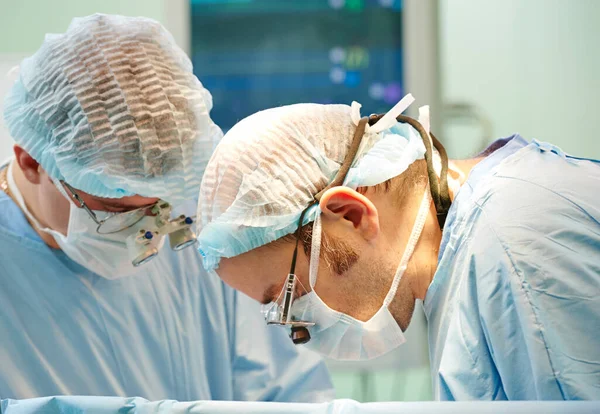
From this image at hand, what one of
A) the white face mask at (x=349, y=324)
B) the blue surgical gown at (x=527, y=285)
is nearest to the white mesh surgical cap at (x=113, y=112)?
the white face mask at (x=349, y=324)

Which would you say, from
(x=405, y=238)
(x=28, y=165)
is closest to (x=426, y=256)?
(x=405, y=238)

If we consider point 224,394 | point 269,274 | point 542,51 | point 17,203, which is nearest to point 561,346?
point 269,274

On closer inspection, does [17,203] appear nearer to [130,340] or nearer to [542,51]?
[130,340]

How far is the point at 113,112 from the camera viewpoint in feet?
4.71

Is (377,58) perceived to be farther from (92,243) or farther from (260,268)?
(260,268)

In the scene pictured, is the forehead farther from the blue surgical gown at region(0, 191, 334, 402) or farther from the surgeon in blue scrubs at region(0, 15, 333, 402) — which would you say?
the blue surgical gown at region(0, 191, 334, 402)

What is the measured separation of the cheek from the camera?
159 centimetres

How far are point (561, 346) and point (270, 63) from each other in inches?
87.1

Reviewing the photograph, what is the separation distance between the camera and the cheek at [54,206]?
5.23 ft

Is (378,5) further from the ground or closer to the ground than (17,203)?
further from the ground

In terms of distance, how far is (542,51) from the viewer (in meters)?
2.61

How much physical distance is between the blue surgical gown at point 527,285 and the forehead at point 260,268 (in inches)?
12.0

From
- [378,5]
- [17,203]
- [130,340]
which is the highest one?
[378,5]

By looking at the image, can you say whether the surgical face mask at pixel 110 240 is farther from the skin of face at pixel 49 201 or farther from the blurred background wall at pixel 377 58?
the blurred background wall at pixel 377 58
